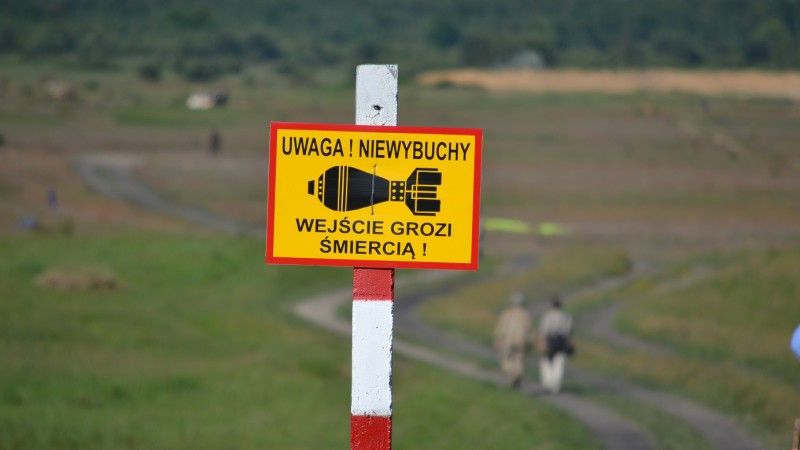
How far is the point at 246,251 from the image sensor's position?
56094 millimetres

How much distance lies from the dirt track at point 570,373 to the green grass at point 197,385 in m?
0.60

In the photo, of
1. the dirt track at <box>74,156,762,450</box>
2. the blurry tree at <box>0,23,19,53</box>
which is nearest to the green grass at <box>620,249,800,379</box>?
the dirt track at <box>74,156,762,450</box>

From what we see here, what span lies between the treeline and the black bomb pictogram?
226 feet

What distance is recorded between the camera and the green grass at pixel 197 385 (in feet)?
74.0

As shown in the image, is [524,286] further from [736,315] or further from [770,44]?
[770,44]

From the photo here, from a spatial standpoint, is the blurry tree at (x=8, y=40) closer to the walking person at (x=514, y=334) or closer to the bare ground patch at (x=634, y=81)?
the bare ground patch at (x=634, y=81)

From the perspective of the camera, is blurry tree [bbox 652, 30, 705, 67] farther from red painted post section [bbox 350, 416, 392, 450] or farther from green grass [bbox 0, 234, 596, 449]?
red painted post section [bbox 350, 416, 392, 450]

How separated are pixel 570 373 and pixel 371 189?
955 inches

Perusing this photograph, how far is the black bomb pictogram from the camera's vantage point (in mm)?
8320

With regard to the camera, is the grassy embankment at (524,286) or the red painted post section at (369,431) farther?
the grassy embankment at (524,286)

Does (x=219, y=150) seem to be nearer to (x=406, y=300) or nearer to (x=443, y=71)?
(x=443, y=71)

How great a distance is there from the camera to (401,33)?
161375 mm

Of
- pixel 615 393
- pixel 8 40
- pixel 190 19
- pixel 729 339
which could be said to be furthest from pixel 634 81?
pixel 615 393

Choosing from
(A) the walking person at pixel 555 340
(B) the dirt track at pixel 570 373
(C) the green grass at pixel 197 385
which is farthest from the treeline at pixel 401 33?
(A) the walking person at pixel 555 340
